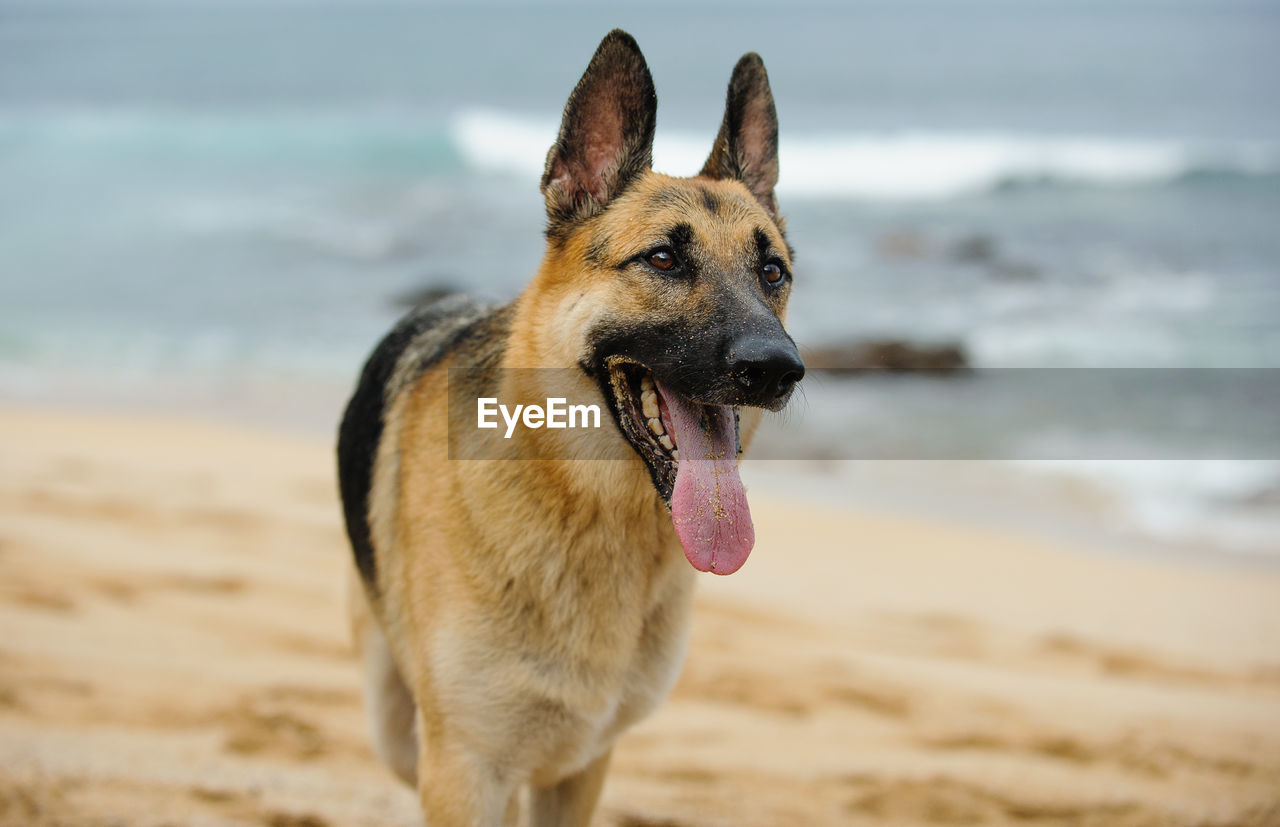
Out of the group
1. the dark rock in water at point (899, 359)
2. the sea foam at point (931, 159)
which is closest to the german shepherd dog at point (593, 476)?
the dark rock in water at point (899, 359)

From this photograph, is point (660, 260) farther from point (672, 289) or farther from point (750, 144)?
point (750, 144)

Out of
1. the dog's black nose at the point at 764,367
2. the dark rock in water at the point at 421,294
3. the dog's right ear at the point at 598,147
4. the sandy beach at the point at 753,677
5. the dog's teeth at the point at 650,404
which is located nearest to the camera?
the dog's black nose at the point at 764,367

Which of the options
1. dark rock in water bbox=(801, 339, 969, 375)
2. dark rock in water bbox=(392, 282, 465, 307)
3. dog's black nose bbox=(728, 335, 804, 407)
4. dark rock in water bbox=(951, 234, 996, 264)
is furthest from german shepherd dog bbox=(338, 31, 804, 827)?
dark rock in water bbox=(951, 234, 996, 264)

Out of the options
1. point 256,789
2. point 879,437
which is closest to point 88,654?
point 256,789

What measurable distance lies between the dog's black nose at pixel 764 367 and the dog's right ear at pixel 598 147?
776 mm

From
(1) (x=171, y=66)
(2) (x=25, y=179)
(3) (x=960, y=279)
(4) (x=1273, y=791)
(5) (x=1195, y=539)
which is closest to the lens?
(4) (x=1273, y=791)

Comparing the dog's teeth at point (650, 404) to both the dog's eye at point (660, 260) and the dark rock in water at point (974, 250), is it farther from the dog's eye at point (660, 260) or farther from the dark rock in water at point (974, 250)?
the dark rock in water at point (974, 250)

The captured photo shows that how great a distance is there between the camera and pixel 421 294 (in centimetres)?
1449

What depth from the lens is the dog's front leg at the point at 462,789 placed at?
275 centimetres

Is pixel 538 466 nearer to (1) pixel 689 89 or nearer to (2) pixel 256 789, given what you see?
(2) pixel 256 789

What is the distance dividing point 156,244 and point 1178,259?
16.5 meters

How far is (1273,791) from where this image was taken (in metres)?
4.09

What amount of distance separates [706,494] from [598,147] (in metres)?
1.09

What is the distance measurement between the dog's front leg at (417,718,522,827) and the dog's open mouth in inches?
31.7
